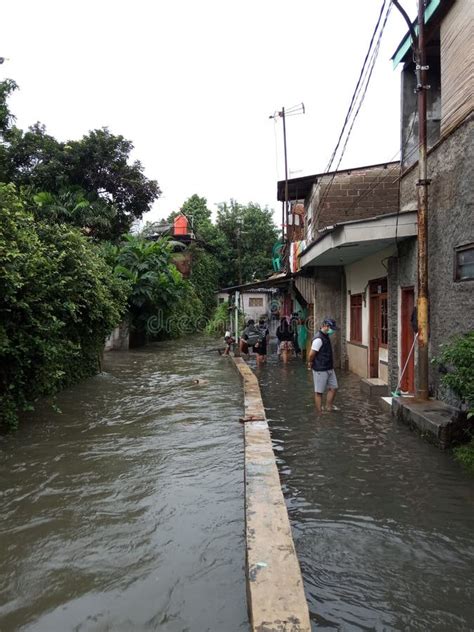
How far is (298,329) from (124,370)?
22.5ft

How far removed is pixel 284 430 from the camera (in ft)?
23.8

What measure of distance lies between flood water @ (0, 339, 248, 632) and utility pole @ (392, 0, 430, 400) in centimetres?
Result: 293

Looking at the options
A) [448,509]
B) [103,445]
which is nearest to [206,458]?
[103,445]

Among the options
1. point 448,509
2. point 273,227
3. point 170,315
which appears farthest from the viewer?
point 273,227

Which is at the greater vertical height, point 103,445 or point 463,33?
point 463,33

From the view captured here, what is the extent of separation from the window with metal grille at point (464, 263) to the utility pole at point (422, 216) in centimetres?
64

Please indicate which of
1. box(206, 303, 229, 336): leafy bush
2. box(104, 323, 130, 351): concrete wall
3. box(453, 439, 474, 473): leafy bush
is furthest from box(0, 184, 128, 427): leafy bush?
box(206, 303, 229, 336): leafy bush

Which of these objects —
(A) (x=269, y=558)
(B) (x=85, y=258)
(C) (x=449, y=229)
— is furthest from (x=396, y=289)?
(A) (x=269, y=558)

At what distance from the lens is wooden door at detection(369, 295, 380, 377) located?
1176cm

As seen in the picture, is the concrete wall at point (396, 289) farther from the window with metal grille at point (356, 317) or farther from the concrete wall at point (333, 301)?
the concrete wall at point (333, 301)

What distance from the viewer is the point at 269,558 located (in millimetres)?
3162

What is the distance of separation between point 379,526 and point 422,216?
488 centimetres

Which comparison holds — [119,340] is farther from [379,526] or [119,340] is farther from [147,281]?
[379,526]

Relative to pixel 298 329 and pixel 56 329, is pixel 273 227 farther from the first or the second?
pixel 56 329
